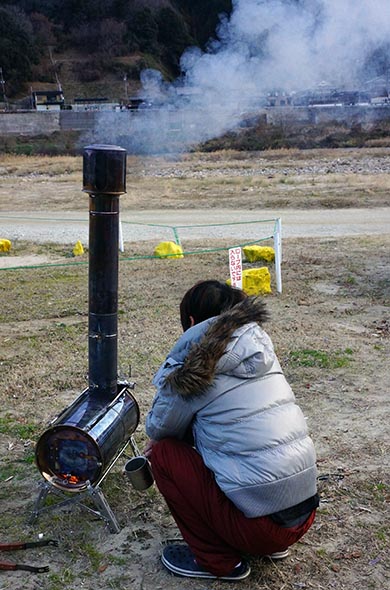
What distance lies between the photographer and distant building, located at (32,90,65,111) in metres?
47.2

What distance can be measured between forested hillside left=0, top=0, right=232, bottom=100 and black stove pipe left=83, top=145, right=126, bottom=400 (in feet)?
63.0

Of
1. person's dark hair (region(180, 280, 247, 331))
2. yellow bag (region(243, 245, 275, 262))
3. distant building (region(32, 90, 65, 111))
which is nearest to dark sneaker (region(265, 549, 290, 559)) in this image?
person's dark hair (region(180, 280, 247, 331))

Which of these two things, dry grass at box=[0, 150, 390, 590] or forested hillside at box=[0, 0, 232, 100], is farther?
forested hillside at box=[0, 0, 232, 100]

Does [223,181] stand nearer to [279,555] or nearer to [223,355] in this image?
[279,555]

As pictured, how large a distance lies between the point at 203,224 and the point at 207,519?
13878 millimetres

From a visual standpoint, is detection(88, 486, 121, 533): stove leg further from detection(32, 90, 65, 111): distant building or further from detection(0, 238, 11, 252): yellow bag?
detection(32, 90, 65, 111): distant building

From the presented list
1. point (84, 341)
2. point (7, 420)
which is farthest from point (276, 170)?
point (7, 420)

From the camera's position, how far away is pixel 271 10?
63.4 feet

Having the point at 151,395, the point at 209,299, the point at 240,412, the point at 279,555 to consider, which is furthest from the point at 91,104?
the point at 240,412

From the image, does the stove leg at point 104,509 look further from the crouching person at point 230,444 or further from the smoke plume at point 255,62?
the smoke plume at point 255,62

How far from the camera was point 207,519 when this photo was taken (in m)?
3.17

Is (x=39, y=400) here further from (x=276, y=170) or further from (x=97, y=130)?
(x=97, y=130)

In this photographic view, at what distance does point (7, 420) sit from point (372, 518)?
279 cm

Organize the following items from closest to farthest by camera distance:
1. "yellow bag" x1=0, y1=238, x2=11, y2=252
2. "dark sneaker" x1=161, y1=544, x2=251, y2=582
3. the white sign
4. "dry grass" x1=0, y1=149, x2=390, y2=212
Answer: "dark sneaker" x1=161, y1=544, x2=251, y2=582, the white sign, "yellow bag" x1=0, y1=238, x2=11, y2=252, "dry grass" x1=0, y1=149, x2=390, y2=212
